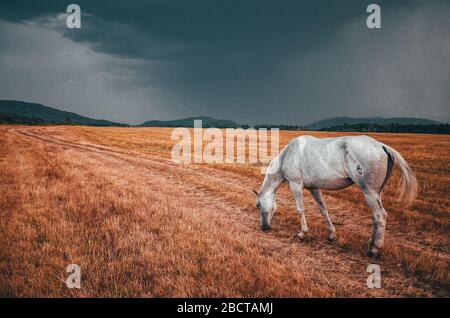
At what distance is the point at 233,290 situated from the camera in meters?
3.96

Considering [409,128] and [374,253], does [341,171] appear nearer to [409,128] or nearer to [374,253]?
[374,253]

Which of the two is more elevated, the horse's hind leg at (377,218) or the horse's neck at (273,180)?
the horse's neck at (273,180)

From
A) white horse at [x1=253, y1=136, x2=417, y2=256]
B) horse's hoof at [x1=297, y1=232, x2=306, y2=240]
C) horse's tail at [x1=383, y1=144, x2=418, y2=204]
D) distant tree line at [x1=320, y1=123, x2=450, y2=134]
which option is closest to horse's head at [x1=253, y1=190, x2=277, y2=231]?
white horse at [x1=253, y1=136, x2=417, y2=256]

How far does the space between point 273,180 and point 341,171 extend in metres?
1.91

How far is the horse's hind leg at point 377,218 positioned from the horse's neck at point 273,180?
225 cm

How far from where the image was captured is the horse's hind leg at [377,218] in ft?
17.3

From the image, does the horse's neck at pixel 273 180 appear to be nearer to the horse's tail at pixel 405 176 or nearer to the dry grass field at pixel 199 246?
the dry grass field at pixel 199 246

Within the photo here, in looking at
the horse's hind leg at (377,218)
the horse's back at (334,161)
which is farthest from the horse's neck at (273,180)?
the horse's hind leg at (377,218)

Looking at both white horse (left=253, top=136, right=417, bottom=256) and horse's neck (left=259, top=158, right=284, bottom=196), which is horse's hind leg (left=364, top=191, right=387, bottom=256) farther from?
horse's neck (left=259, top=158, right=284, bottom=196)

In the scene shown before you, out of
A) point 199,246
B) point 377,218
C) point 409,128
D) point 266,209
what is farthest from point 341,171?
point 409,128

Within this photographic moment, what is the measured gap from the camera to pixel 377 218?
17.5ft

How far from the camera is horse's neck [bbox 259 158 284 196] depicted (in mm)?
6969
